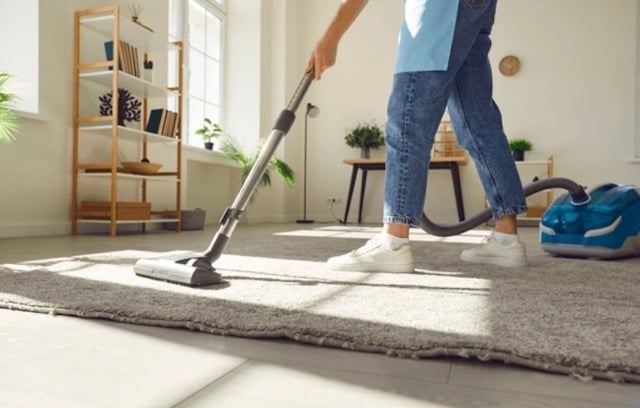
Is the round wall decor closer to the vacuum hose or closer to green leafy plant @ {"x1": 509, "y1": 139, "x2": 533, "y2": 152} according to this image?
green leafy plant @ {"x1": 509, "y1": 139, "x2": 533, "y2": 152}

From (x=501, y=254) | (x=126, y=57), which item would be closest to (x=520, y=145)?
(x=126, y=57)

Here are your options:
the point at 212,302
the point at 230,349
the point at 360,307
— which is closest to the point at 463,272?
the point at 360,307

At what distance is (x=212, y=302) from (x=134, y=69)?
257 cm

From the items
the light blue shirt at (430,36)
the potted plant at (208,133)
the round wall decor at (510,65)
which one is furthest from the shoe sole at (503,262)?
the round wall decor at (510,65)

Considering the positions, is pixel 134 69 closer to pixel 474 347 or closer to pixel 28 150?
pixel 28 150

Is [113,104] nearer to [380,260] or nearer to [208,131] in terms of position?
[208,131]

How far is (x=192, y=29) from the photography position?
189 inches

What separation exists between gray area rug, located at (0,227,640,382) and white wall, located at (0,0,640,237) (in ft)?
11.1

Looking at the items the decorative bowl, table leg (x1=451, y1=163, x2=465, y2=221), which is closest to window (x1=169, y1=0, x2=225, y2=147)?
the decorative bowl

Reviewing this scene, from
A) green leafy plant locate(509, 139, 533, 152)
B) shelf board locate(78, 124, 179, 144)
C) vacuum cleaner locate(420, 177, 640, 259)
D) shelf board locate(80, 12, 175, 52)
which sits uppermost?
shelf board locate(80, 12, 175, 52)

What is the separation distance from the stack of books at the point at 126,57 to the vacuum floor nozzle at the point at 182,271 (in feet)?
7.09

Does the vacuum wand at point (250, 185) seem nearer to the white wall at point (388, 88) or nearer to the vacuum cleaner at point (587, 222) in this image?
the vacuum cleaner at point (587, 222)

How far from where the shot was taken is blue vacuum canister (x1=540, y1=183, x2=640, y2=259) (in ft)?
5.58

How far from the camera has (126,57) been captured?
304 centimetres
